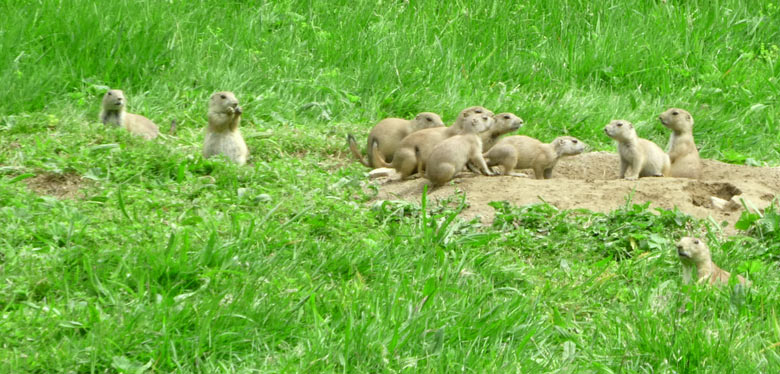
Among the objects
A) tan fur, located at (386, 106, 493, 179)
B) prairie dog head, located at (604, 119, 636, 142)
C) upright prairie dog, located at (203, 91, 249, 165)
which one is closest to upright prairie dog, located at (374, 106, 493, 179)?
tan fur, located at (386, 106, 493, 179)

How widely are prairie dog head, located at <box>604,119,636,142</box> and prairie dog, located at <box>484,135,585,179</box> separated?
293mm

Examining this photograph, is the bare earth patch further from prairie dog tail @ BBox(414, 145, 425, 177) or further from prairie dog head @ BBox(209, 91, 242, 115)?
prairie dog tail @ BBox(414, 145, 425, 177)

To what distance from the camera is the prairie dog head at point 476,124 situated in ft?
23.6

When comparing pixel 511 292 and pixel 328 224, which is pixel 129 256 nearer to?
pixel 328 224

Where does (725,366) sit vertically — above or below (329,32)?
above

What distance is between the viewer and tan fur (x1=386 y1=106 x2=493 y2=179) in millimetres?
7133

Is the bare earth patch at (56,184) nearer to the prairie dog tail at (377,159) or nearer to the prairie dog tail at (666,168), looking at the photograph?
the prairie dog tail at (377,159)

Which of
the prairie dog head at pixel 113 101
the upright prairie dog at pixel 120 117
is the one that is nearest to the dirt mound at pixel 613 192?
the upright prairie dog at pixel 120 117

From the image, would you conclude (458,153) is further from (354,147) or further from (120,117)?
(120,117)

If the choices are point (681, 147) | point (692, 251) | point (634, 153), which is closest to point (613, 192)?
point (634, 153)

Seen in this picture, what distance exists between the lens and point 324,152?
761 cm

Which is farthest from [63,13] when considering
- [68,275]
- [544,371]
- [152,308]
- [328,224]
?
[544,371]

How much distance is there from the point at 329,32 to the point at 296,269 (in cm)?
520

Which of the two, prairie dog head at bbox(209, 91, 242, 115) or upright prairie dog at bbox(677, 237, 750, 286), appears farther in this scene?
prairie dog head at bbox(209, 91, 242, 115)
